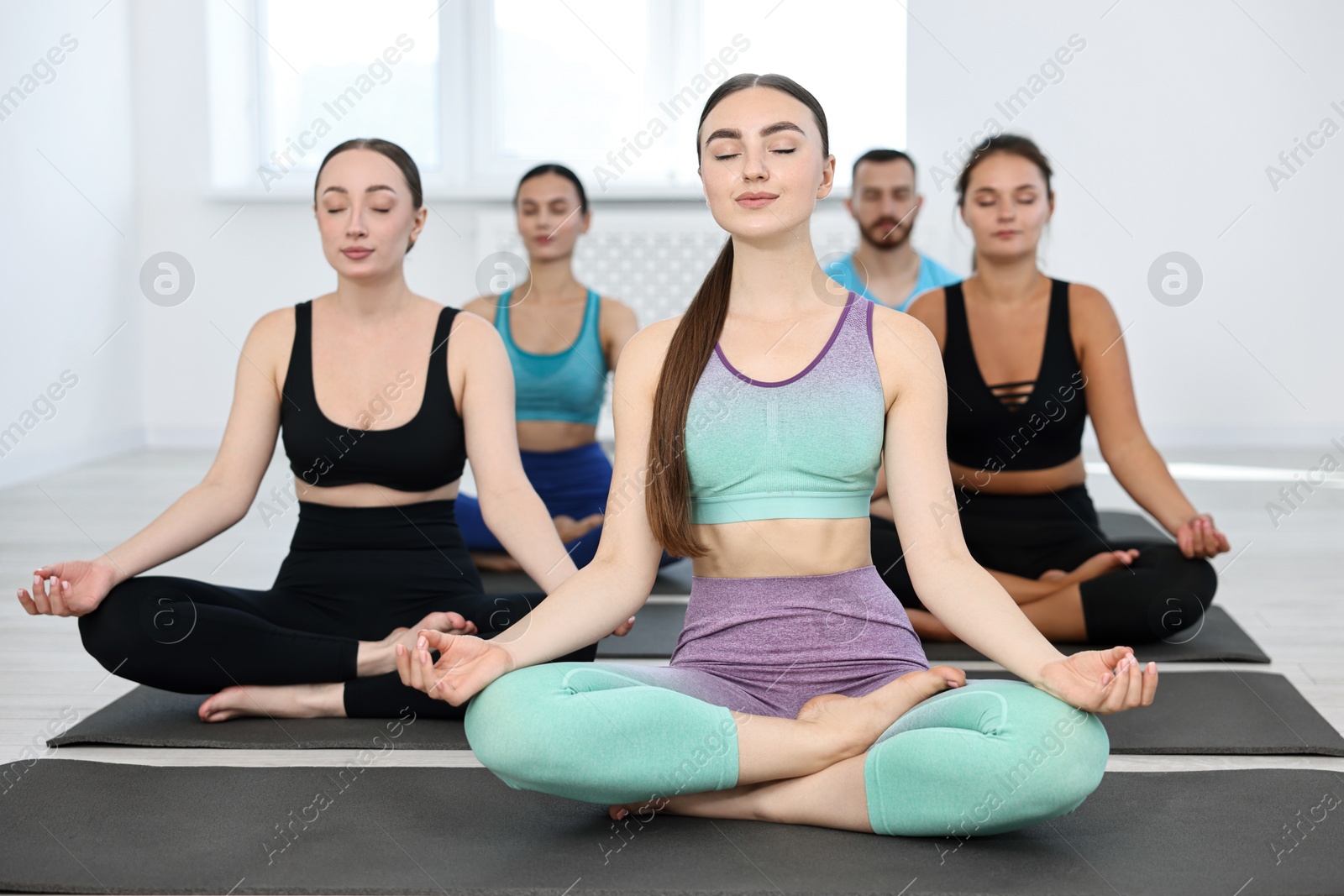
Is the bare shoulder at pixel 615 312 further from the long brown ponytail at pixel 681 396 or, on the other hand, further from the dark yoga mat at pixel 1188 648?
the long brown ponytail at pixel 681 396

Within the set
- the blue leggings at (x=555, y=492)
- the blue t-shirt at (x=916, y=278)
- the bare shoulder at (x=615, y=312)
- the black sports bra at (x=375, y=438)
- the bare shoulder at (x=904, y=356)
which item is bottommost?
the blue leggings at (x=555, y=492)

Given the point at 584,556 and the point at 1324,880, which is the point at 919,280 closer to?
the point at 584,556

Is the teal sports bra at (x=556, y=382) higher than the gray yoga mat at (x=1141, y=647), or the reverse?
the teal sports bra at (x=556, y=382)

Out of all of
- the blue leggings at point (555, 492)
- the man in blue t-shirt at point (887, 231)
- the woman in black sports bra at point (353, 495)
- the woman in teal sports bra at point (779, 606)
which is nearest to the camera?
the woman in teal sports bra at point (779, 606)

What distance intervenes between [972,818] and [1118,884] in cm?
16

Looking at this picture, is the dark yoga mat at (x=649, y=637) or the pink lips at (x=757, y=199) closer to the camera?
the pink lips at (x=757, y=199)

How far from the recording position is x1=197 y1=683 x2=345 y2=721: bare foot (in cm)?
201

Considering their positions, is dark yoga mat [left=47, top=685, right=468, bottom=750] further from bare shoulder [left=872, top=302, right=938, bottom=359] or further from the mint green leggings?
bare shoulder [left=872, top=302, right=938, bottom=359]

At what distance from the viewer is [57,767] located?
69.5 inches

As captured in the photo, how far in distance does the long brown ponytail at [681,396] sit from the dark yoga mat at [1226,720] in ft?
2.49

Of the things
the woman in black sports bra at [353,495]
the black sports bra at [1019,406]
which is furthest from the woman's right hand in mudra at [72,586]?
the black sports bra at [1019,406]

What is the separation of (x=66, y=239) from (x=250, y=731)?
357cm

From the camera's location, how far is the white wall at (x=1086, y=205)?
213 inches

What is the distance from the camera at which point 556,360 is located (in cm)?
325
